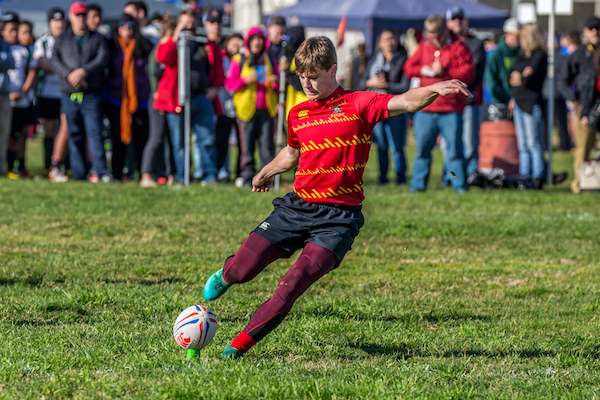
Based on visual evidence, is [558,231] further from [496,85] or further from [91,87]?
[91,87]

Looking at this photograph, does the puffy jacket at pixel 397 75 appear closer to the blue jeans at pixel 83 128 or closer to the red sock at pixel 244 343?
the blue jeans at pixel 83 128

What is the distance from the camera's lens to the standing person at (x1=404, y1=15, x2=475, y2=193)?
1112cm

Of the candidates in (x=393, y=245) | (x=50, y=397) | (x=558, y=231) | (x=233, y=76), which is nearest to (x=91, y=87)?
(x=233, y=76)

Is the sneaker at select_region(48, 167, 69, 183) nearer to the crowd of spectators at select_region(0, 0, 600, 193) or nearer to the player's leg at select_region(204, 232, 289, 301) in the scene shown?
the crowd of spectators at select_region(0, 0, 600, 193)

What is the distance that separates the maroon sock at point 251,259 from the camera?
4.72m

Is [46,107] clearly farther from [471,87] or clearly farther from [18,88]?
[471,87]

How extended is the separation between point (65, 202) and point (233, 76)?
3.19 metres

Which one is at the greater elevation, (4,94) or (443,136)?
(4,94)

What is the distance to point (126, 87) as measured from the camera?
12.2 meters

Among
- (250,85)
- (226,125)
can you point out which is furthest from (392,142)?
(226,125)

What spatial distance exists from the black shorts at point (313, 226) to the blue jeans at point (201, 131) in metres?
7.34

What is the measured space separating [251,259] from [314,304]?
138 centimetres

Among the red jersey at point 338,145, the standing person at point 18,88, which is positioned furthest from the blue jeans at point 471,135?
the red jersey at point 338,145

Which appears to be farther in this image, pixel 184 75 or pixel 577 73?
pixel 577 73
